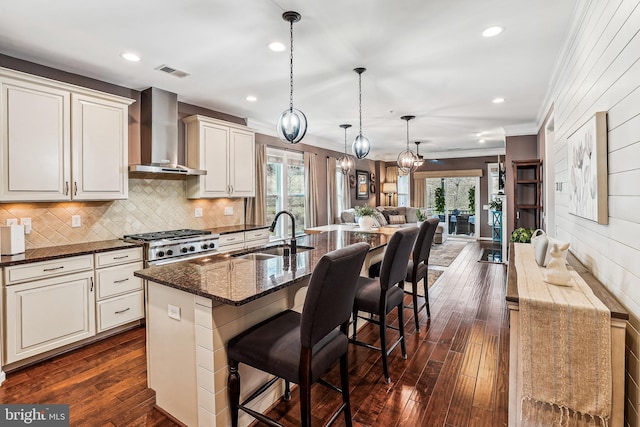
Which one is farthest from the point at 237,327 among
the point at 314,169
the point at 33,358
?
the point at 314,169

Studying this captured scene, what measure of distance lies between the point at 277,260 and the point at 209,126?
2.85 meters

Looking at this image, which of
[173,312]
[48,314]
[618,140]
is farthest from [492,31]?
[48,314]

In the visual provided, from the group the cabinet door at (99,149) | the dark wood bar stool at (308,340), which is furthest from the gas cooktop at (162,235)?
the dark wood bar stool at (308,340)

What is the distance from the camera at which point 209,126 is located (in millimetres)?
4426

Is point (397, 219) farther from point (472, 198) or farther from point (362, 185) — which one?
point (472, 198)

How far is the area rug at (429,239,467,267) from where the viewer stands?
21.3ft

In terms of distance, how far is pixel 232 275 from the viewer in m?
1.93

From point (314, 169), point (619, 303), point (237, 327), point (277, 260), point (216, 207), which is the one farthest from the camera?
point (314, 169)

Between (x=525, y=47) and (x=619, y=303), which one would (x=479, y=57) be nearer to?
(x=525, y=47)

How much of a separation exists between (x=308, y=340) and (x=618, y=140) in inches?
68.3

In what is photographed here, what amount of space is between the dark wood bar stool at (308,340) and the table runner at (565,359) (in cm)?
83

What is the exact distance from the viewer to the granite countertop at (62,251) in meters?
2.60

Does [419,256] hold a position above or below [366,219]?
below

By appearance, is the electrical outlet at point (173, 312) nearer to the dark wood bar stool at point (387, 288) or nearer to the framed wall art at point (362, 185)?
the dark wood bar stool at point (387, 288)
